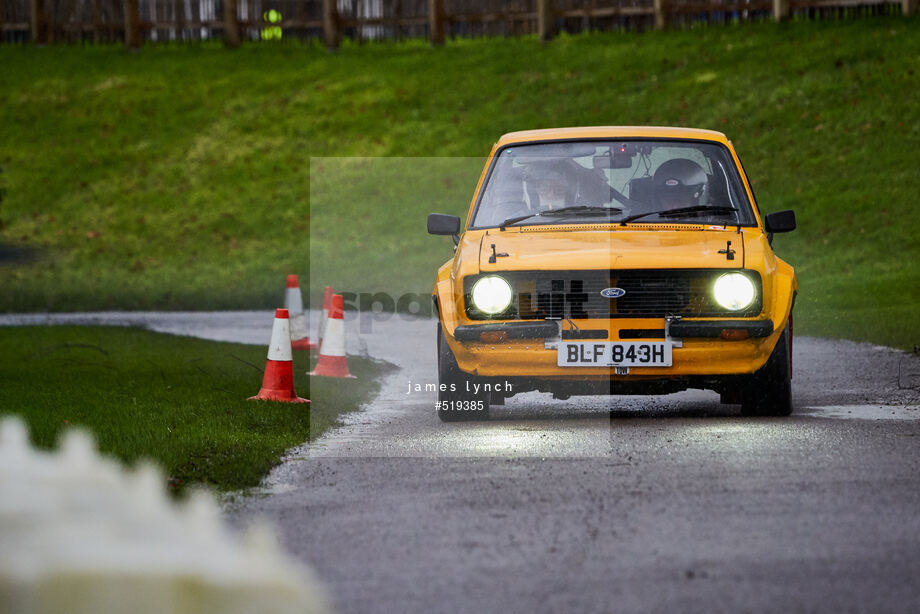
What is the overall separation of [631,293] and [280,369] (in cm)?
293

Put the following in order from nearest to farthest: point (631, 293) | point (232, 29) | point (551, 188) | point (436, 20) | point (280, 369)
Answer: point (631, 293)
point (551, 188)
point (280, 369)
point (436, 20)
point (232, 29)

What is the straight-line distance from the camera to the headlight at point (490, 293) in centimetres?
966

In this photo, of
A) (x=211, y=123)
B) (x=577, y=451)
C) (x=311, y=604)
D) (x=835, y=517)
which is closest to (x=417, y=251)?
(x=211, y=123)

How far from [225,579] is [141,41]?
1516 inches

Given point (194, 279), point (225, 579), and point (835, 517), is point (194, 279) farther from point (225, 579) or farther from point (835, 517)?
point (225, 579)

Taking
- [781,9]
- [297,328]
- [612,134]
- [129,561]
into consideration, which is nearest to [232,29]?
[781,9]

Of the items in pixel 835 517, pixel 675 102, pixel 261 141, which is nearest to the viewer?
pixel 835 517

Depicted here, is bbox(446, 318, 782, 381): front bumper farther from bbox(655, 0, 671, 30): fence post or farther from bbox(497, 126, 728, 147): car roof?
bbox(655, 0, 671, 30): fence post

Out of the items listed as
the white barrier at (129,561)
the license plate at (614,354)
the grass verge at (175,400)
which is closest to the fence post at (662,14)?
the grass verge at (175,400)

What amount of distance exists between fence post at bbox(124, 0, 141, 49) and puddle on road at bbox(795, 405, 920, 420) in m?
31.8

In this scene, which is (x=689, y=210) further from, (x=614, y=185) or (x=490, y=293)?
(x=490, y=293)

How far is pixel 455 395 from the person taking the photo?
33.1 feet

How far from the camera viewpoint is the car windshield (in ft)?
34.5

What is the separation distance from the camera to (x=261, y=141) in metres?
33.6
